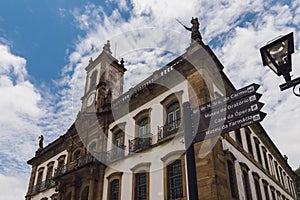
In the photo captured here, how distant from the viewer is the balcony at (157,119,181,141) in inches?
535

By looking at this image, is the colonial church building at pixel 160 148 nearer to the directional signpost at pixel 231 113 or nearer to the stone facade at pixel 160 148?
the stone facade at pixel 160 148

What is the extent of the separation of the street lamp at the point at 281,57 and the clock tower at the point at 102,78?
681 inches

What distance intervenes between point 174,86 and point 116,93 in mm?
8697

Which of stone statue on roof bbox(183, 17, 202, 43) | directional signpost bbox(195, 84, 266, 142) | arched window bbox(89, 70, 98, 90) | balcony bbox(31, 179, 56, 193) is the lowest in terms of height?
directional signpost bbox(195, 84, 266, 142)

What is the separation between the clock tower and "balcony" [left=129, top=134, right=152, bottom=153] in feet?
20.8

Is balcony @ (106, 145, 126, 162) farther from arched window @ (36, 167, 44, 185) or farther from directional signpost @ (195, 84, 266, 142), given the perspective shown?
directional signpost @ (195, 84, 266, 142)

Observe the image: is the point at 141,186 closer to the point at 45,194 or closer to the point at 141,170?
the point at 141,170

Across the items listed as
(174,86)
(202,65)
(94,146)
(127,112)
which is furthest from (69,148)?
(202,65)

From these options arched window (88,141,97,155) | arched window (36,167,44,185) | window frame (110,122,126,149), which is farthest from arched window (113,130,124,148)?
arched window (36,167,44,185)

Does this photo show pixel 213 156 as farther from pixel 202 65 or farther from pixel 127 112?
pixel 127 112

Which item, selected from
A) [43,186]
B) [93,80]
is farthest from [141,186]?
[93,80]

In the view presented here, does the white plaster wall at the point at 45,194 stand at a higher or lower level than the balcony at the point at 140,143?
lower

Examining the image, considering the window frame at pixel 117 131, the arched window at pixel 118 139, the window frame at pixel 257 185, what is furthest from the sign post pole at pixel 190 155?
the window frame at pixel 257 185

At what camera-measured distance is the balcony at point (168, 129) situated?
13590mm
